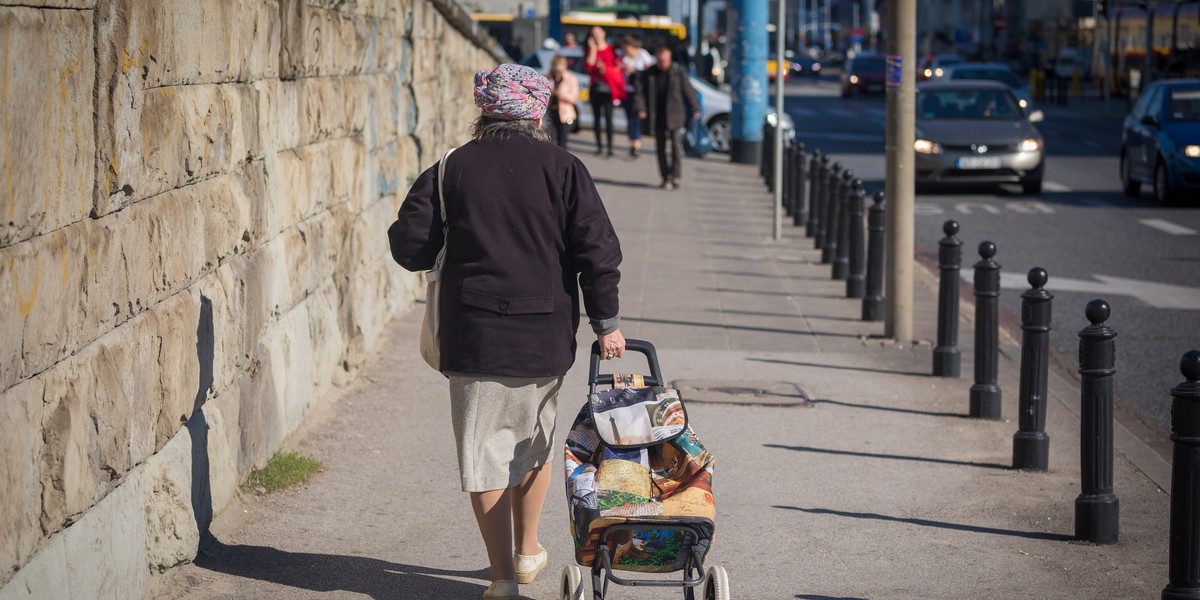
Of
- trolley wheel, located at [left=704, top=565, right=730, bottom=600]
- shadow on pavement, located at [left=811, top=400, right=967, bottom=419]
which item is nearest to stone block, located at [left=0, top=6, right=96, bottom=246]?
trolley wheel, located at [left=704, top=565, right=730, bottom=600]

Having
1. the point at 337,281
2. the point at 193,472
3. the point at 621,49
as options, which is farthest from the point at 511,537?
the point at 621,49

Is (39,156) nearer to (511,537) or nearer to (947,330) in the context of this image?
Result: (511,537)

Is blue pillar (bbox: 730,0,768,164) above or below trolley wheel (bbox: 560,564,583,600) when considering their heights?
above

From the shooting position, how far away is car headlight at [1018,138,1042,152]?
21.0 metres

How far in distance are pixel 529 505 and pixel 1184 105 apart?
689 inches

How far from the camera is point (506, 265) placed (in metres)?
4.68

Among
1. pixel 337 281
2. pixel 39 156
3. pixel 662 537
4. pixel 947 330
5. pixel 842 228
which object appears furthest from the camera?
pixel 842 228

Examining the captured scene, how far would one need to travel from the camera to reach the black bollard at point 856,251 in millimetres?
12141

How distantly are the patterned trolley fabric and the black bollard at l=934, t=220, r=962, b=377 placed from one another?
15.1ft

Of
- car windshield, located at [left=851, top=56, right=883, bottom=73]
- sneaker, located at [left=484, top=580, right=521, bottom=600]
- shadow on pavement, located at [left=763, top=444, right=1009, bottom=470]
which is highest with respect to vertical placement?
car windshield, located at [left=851, top=56, right=883, bottom=73]

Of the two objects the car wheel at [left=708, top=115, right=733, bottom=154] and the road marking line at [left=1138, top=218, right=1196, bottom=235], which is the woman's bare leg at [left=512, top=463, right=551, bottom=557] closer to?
the road marking line at [left=1138, top=218, right=1196, bottom=235]

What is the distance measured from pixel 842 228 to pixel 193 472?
869cm

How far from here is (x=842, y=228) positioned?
43.1 ft

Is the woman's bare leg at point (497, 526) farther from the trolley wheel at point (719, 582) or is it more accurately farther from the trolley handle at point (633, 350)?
the trolley wheel at point (719, 582)
